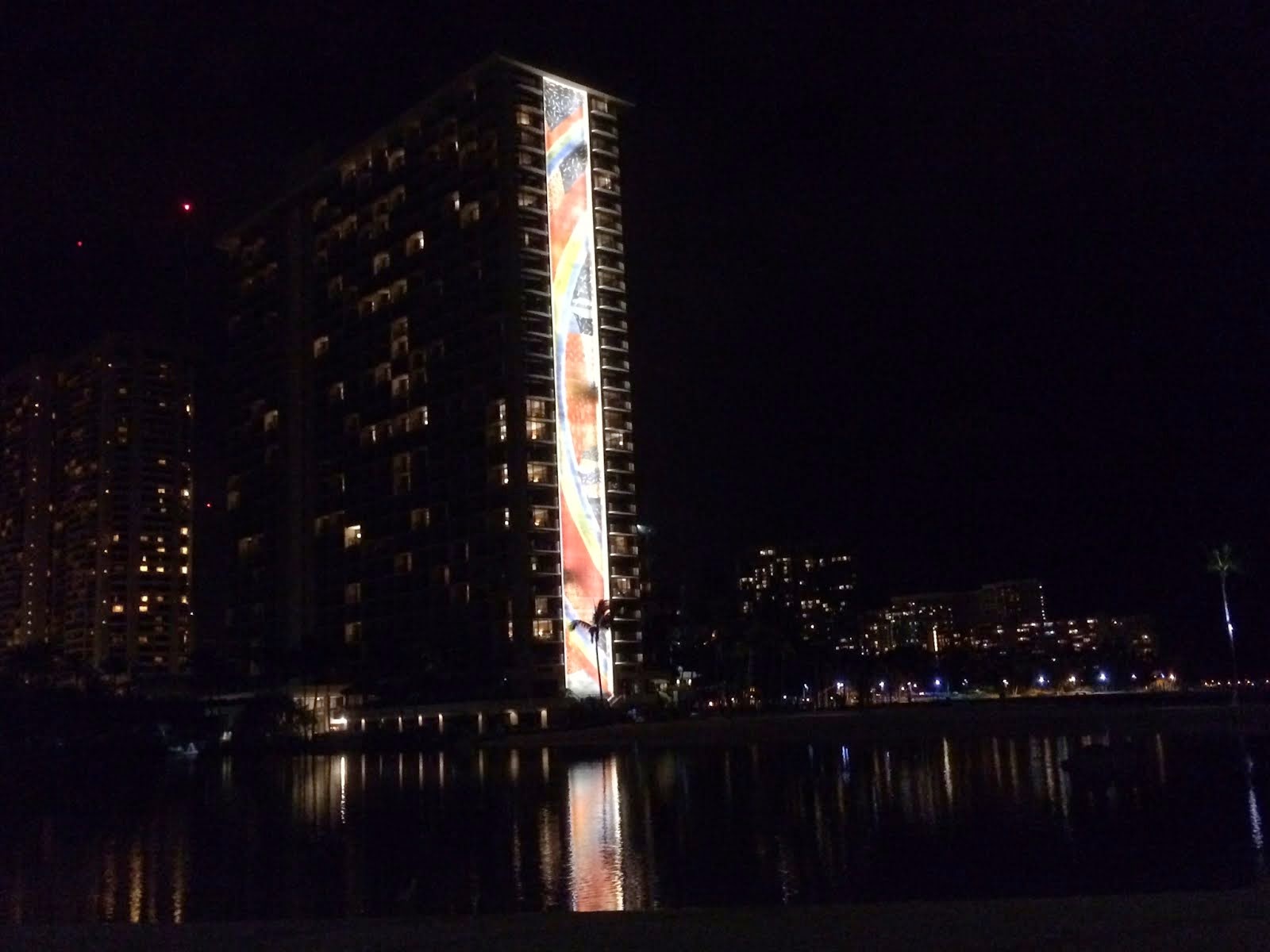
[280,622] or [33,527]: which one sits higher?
[33,527]

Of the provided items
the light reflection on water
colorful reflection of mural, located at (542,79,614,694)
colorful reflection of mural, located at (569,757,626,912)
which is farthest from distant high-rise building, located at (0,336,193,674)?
colorful reflection of mural, located at (569,757,626,912)

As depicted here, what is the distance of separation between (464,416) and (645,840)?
8680cm

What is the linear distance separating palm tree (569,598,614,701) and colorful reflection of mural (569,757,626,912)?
184ft

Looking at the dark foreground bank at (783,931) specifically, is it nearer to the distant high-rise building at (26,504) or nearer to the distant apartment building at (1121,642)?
the distant apartment building at (1121,642)

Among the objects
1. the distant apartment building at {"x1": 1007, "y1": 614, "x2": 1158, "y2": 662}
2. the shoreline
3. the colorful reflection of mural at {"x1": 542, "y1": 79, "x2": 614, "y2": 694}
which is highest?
the colorful reflection of mural at {"x1": 542, "y1": 79, "x2": 614, "y2": 694}

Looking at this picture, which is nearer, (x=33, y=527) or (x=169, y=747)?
(x=169, y=747)

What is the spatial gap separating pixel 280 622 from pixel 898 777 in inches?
3984

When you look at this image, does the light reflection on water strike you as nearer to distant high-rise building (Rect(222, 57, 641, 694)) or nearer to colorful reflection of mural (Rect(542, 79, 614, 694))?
colorful reflection of mural (Rect(542, 79, 614, 694))

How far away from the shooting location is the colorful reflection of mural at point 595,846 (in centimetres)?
1907

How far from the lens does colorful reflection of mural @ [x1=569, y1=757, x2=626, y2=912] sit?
62.6ft

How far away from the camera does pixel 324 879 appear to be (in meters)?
22.2

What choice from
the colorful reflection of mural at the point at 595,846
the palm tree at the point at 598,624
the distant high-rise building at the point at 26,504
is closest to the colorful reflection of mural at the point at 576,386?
the palm tree at the point at 598,624

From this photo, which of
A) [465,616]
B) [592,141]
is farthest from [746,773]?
[592,141]

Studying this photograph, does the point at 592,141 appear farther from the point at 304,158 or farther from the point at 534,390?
the point at 304,158
